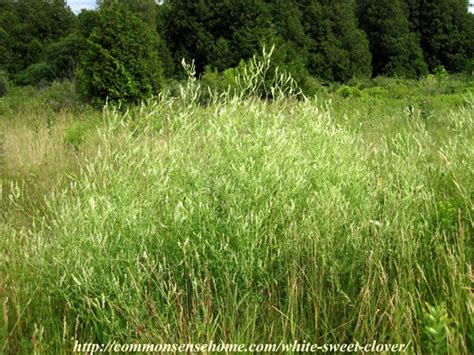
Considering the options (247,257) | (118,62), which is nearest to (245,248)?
(247,257)

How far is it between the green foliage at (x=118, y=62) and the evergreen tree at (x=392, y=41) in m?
14.9

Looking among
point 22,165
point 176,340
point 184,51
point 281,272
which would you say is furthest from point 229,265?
point 184,51

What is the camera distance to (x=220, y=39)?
1513 centimetres

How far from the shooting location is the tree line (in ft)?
29.5

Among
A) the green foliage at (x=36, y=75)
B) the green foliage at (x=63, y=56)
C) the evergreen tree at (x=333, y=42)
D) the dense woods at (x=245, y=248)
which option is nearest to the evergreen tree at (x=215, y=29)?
the evergreen tree at (x=333, y=42)

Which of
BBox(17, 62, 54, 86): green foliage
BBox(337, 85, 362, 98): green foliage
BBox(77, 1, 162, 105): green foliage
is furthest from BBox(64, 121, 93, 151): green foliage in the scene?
BBox(17, 62, 54, 86): green foliage

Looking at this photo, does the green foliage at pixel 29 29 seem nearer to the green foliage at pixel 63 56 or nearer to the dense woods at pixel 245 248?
the green foliage at pixel 63 56

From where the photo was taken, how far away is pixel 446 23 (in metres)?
24.5

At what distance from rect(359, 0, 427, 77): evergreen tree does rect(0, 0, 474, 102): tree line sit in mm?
42

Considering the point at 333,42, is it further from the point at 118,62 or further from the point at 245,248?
the point at 245,248

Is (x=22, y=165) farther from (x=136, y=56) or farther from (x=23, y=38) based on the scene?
(x=23, y=38)

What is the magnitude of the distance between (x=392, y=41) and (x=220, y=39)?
10.2m

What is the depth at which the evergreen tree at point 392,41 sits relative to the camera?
22406mm

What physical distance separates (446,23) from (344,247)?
24913 millimetres
